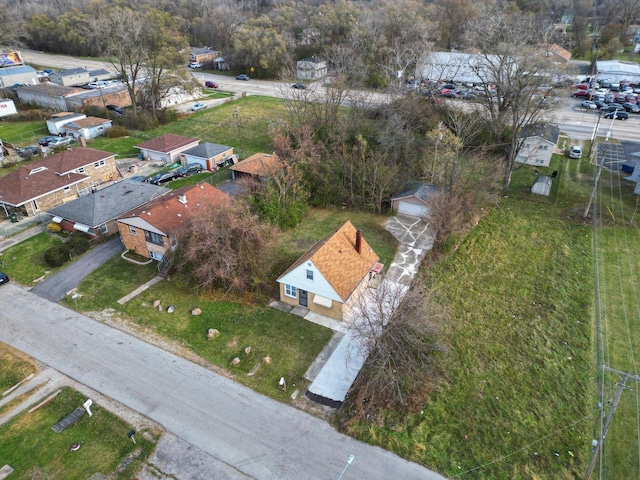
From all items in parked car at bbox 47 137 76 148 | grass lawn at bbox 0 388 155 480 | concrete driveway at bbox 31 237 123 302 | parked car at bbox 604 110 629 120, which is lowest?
grass lawn at bbox 0 388 155 480

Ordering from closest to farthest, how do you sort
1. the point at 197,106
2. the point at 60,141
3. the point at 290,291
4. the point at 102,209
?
the point at 290,291, the point at 102,209, the point at 60,141, the point at 197,106

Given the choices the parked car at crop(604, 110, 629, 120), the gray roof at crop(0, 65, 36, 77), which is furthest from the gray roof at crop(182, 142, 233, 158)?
the parked car at crop(604, 110, 629, 120)

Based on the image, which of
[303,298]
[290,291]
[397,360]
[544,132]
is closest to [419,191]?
[303,298]

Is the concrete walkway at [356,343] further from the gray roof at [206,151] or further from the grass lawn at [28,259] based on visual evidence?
the gray roof at [206,151]

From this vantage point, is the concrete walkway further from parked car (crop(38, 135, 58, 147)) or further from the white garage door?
parked car (crop(38, 135, 58, 147))

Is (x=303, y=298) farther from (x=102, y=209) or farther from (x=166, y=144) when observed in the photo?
(x=166, y=144)

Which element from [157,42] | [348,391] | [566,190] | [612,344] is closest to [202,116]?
[157,42]

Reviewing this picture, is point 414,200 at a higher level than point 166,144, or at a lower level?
lower
